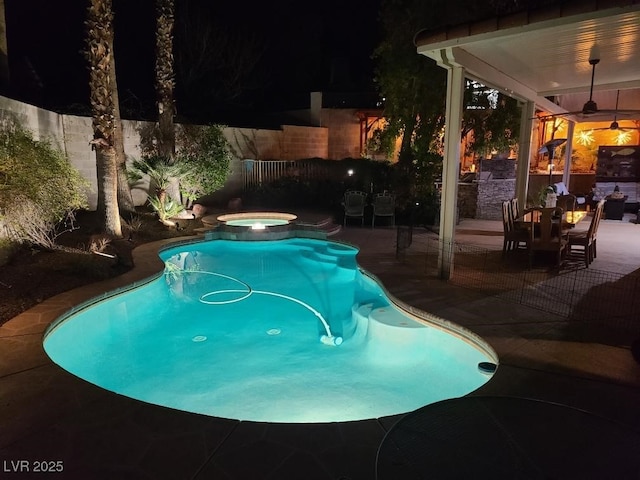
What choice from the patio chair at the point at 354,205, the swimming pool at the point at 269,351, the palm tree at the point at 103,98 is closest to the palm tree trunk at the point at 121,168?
the palm tree at the point at 103,98

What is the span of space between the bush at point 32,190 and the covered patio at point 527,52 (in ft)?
19.6

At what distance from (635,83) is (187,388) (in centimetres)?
1063

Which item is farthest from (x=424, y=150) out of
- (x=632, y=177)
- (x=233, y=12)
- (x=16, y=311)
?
(x=233, y=12)

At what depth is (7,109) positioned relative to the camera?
27.3 feet

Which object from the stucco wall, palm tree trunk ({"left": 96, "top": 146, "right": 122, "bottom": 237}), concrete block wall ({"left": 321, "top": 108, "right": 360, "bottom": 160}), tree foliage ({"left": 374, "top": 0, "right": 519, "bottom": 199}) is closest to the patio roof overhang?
tree foliage ({"left": 374, "top": 0, "right": 519, "bottom": 199})

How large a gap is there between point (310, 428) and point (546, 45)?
19.7ft

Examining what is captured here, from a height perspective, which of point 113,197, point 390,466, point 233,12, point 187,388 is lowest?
point 187,388

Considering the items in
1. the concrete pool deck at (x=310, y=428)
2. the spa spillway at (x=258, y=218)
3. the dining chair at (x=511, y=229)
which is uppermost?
the dining chair at (x=511, y=229)

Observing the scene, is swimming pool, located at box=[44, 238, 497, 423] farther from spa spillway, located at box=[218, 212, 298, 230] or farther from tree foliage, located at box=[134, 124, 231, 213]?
tree foliage, located at box=[134, 124, 231, 213]

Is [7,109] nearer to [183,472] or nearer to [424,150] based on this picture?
[183,472]

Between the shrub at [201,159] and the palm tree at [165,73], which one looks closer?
the palm tree at [165,73]

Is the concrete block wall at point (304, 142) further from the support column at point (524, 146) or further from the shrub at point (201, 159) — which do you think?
the support column at point (524, 146)

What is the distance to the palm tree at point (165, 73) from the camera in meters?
10.7

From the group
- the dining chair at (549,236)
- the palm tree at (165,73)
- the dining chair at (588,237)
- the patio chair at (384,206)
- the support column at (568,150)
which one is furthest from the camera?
the support column at (568,150)
